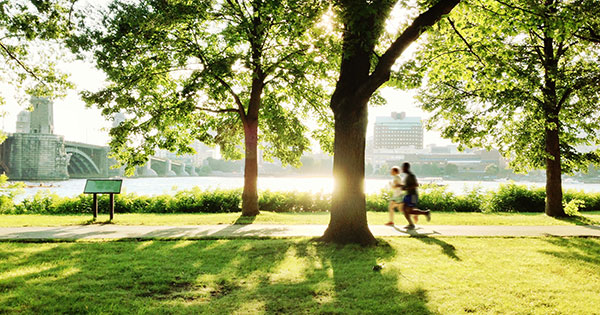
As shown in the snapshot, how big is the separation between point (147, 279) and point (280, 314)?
7.45 feet

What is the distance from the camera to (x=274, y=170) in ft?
404

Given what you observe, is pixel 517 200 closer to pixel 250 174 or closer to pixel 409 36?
pixel 250 174

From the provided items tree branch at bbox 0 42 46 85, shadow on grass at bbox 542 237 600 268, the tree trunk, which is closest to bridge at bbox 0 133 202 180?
tree branch at bbox 0 42 46 85

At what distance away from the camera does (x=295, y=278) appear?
5.29 m

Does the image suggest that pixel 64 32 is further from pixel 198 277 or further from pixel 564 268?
pixel 564 268

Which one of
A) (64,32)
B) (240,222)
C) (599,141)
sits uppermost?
(64,32)

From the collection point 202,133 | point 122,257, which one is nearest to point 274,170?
point 202,133

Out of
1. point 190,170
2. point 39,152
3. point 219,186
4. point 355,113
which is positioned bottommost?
point 190,170

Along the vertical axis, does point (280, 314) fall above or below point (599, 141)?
below

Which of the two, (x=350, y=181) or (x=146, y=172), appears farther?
(x=146, y=172)

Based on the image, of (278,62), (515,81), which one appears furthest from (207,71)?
(515,81)

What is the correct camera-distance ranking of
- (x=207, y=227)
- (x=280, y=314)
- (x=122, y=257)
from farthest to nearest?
(x=207, y=227) < (x=122, y=257) < (x=280, y=314)

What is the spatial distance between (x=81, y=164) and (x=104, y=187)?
9184 centimetres

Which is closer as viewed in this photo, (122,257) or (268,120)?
(122,257)
